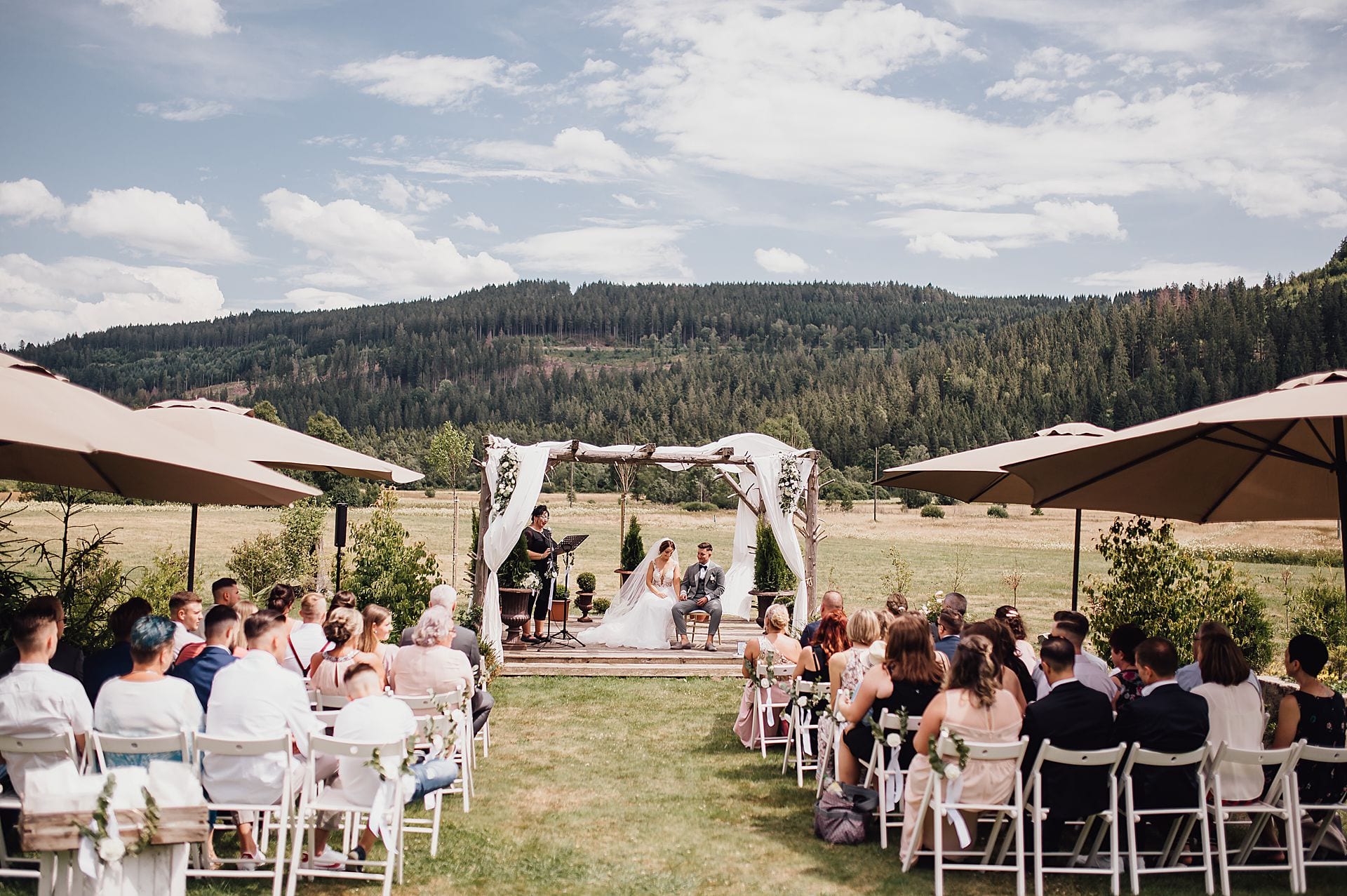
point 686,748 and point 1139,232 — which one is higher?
point 1139,232

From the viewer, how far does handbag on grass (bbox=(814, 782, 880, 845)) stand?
535 centimetres

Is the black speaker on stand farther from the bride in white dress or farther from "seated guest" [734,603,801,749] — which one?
"seated guest" [734,603,801,749]

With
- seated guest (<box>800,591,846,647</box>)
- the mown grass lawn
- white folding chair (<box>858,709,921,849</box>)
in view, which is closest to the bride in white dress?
the mown grass lawn

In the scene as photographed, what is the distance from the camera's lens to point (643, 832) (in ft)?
18.3

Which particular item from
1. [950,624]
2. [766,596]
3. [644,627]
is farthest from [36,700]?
[766,596]

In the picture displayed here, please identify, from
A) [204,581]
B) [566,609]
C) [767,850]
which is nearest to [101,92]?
[204,581]

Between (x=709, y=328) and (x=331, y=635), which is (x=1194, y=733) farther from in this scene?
(x=709, y=328)

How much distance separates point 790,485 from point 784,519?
0.43m

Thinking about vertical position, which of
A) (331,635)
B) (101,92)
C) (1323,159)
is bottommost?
(331,635)

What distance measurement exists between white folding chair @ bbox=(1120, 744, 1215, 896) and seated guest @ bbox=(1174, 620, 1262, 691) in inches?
16.9

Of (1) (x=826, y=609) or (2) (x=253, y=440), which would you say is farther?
(1) (x=826, y=609)

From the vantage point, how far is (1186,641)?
33.1ft

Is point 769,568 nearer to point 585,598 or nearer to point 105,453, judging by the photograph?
point 585,598

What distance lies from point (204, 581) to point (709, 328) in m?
173
